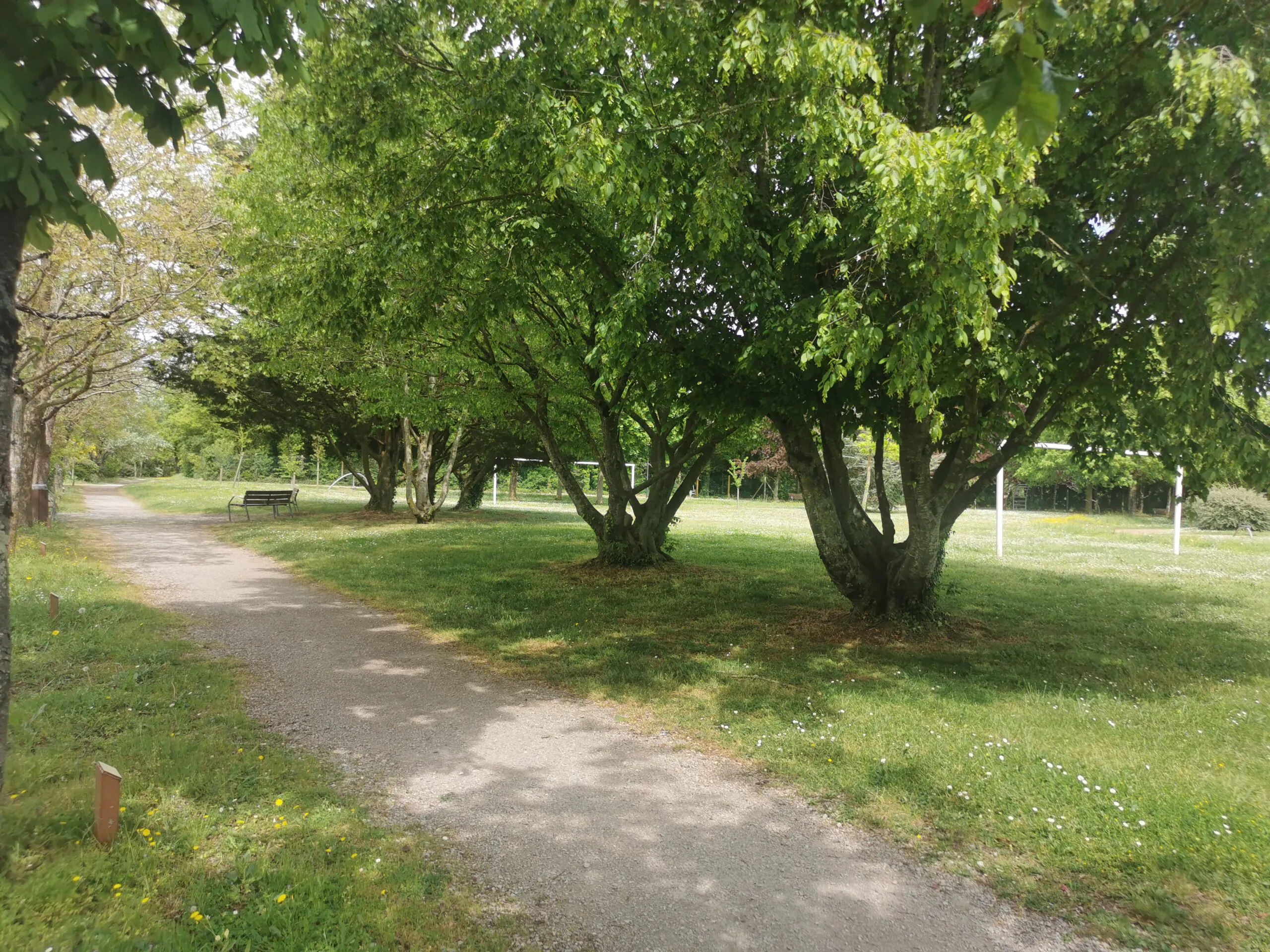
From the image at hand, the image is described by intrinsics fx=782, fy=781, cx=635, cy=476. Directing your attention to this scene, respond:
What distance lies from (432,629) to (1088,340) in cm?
727

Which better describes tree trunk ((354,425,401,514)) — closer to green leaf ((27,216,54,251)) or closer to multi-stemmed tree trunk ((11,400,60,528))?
multi-stemmed tree trunk ((11,400,60,528))

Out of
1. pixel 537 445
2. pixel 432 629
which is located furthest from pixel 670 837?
pixel 537 445

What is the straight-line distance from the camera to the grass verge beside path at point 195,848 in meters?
2.96

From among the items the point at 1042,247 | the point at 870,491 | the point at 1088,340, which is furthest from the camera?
the point at 870,491

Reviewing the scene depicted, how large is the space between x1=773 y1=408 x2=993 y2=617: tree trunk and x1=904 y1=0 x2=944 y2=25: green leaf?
6333mm

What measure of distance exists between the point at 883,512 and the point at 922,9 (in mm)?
7757

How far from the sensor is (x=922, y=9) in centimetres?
177

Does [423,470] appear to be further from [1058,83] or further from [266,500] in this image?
[1058,83]

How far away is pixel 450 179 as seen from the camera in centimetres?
830

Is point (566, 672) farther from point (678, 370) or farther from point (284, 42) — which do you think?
point (284, 42)

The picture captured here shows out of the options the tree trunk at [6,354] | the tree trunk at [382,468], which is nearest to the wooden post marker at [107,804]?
the tree trunk at [6,354]

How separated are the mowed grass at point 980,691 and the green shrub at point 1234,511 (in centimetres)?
1453

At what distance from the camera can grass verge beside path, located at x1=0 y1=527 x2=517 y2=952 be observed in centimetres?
296

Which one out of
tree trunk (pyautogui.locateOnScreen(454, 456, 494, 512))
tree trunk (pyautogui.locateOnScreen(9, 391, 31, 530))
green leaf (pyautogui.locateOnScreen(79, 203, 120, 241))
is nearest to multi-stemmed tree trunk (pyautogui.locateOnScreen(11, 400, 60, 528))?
tree trunk (pyautogui.locateOnScreen(9, 391, 31, 530))
